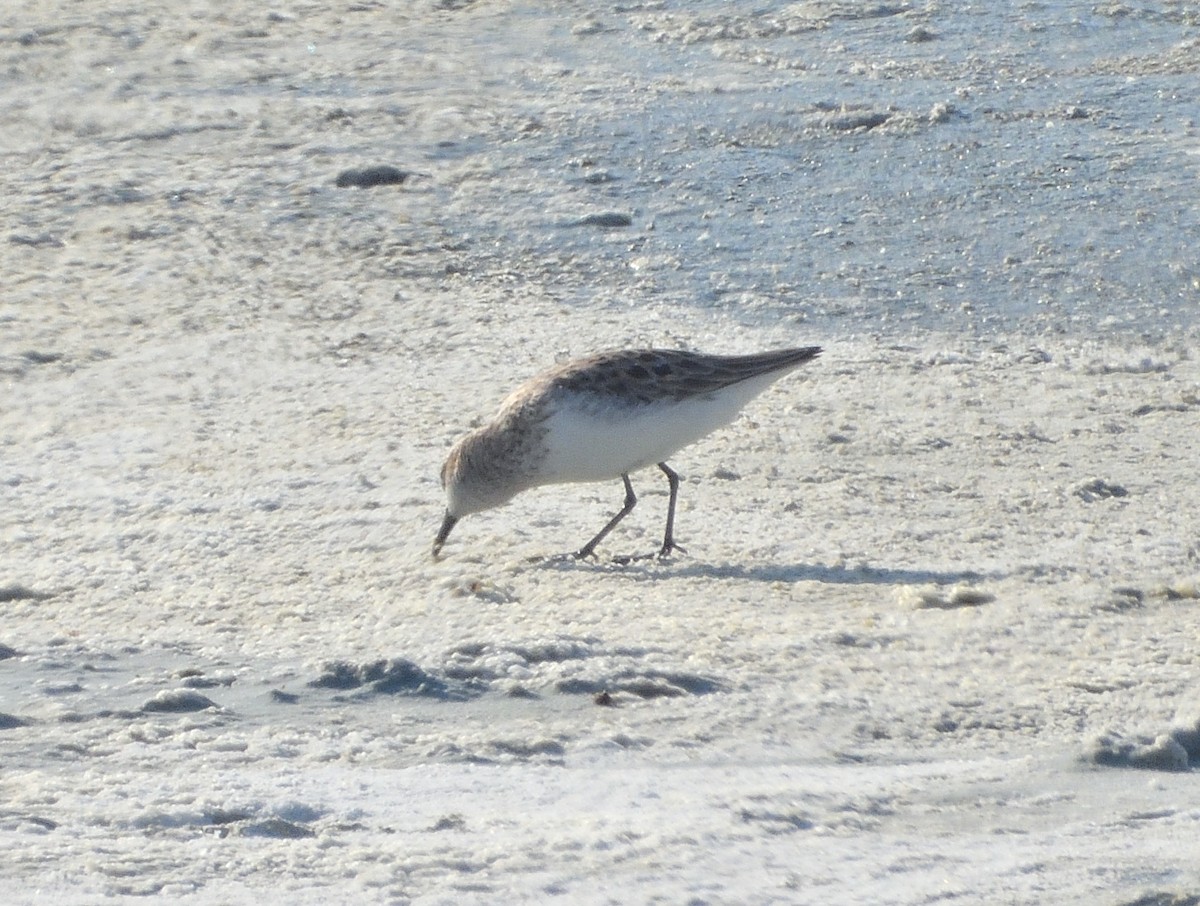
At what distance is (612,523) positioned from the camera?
6004mm

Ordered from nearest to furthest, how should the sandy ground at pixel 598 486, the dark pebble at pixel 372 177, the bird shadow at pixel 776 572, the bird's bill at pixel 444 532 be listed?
the sandy ground at pixel 598 486 < the bird shadow at pixel 776 572 < the bird's bill at pixel 444 532 < the dark pebble at pixel 372 177

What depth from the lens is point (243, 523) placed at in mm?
6152

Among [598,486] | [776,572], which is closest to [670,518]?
[776,572]

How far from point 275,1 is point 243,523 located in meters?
6.54

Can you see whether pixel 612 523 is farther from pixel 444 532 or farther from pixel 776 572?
pixel 776 572

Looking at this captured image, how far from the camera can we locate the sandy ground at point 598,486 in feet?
12.0

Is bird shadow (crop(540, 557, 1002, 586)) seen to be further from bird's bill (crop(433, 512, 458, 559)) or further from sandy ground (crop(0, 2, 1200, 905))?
bird's bill (crop(433, 512, 458, 559))

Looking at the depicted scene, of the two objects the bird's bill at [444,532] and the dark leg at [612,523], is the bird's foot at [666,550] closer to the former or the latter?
the dark leg at [612,523]


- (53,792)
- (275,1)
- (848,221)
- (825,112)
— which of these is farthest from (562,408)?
(275,1)

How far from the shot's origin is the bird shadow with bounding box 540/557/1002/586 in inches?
215

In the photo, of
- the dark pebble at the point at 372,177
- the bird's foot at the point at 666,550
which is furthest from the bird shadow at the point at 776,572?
the dark pebble at the point at 372,177

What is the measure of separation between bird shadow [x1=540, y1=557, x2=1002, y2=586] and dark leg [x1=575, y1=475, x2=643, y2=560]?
0.06 metres

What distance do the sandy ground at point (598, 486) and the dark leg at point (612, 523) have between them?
95 mm

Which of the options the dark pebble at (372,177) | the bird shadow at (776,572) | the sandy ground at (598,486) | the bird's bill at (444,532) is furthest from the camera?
the dark pebble at (372,177)
